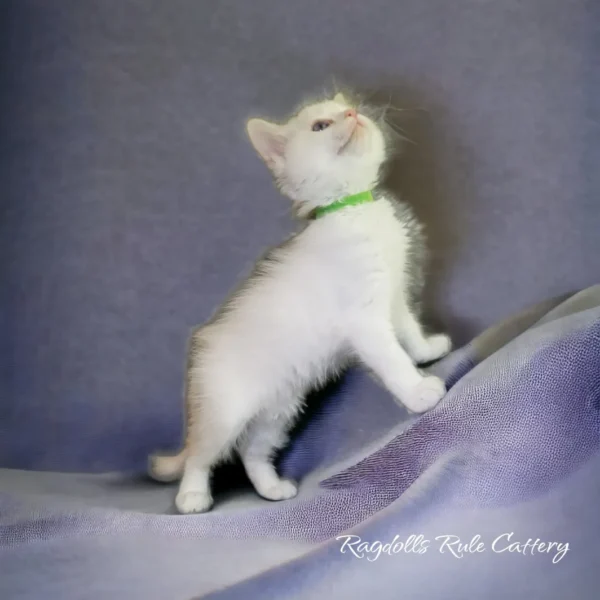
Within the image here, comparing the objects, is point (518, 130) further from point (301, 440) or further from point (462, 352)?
point (301, 440)

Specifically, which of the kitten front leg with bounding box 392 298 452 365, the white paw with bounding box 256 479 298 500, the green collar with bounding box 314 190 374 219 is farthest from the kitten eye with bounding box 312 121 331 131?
the white paw with bounding box 256 479 298 500

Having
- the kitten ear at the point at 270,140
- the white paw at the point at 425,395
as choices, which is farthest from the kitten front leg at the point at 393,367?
the kitten ear at the point at 270,140

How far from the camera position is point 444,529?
2.44 ft

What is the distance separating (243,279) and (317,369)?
0.70 ft

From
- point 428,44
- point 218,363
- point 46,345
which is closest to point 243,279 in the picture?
point 218,363

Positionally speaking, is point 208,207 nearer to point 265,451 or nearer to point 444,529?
point 265,451

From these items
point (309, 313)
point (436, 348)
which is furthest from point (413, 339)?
point (309, 313)

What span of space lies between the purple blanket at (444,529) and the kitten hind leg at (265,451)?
0.10 meters

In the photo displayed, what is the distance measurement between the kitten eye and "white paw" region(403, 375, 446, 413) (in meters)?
0.40

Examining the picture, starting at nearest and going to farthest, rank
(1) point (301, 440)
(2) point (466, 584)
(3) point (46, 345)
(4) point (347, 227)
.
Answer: (2) point (466, 584) < (4) point (347, 227) < (1) point (301, 440) < (3) point (46, 345)

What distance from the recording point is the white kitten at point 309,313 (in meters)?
0.87

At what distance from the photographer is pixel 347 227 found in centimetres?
89

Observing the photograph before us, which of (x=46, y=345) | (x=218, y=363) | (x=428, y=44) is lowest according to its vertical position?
(x=46, y=345)

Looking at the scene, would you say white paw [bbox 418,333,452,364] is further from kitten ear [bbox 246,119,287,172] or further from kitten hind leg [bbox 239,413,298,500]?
kitten ear [bbox 246,119,287,172]
